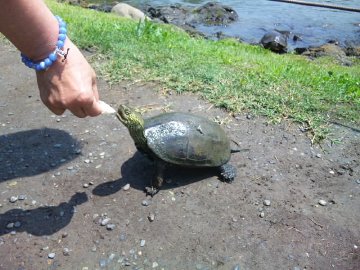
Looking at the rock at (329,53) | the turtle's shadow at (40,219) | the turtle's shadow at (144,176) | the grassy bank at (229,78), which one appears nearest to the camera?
the turtle's shadow at (40,219)

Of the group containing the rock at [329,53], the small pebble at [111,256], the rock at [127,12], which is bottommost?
the rock at [329,53]

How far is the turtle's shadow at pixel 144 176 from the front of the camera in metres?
3.77

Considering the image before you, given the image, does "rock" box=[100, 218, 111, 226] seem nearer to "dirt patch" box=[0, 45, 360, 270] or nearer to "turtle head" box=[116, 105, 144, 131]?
"dirt patch" box=[0, 45, 360, 270]

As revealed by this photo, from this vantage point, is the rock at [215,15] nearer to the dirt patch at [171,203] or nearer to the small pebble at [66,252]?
the dirt patch at [171,203]

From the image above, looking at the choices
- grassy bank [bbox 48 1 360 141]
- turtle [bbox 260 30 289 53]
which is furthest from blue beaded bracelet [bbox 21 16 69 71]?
turtle [bbox 260 30 289 53]

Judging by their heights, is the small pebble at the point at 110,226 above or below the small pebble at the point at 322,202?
below

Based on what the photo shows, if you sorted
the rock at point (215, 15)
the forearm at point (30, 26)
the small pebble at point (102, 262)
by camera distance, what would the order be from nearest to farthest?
the forearm at point (30, 26)
the small pebble at point (102, 262)
the rock at point (215, 15)

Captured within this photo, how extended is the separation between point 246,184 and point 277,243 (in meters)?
0.73

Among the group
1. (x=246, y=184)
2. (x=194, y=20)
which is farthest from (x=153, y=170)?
(x=194, y=20)

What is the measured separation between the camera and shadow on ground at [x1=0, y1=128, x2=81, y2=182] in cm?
402

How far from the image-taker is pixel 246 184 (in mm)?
3846

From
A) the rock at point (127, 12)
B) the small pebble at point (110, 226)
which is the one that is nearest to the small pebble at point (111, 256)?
the small pebble at point (110, 226)

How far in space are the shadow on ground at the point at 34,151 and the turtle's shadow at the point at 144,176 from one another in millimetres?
638

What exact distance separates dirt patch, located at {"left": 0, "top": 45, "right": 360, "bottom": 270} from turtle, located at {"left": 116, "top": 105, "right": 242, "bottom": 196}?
0.25 m
